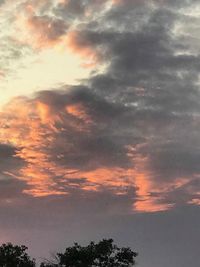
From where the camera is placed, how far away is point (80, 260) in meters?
80.5

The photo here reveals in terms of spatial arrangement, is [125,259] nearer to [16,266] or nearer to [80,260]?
[80,260]

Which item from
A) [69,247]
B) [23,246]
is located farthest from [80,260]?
[23,246]

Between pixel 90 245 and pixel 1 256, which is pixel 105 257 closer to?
pixel 90 245

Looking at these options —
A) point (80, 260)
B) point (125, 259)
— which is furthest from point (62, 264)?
point (125, 259)

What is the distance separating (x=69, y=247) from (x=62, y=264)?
2.61 metres

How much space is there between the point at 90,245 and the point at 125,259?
507 cm

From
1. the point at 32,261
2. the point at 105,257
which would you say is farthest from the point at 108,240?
the point at 32,261

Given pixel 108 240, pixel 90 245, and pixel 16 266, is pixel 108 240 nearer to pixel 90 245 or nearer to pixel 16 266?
pixel 90 245

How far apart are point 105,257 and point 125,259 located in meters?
2.72

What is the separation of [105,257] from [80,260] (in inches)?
135

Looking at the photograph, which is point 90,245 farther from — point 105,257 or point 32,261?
point 32,261

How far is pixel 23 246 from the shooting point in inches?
3034

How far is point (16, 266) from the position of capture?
77.4 meters

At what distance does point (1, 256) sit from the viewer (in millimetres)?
77062
